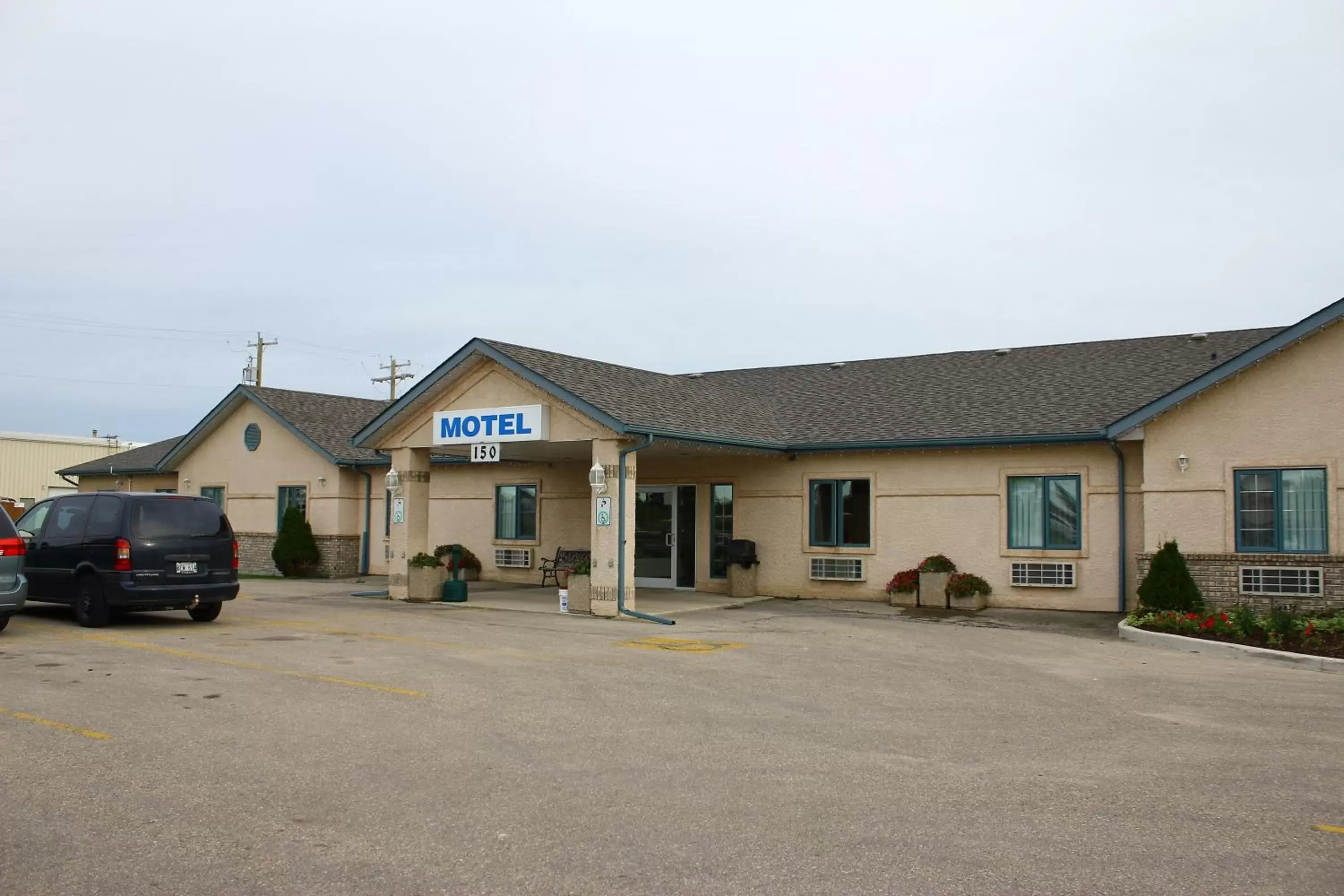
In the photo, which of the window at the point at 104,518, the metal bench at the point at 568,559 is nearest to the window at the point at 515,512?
the metal bench at the point at 568,559

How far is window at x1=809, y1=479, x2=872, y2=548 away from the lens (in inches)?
826

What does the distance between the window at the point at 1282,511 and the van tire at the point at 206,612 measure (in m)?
15.2

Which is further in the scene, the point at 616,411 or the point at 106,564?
the point at 616,411

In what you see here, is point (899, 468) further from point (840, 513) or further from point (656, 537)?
point (656, 537)

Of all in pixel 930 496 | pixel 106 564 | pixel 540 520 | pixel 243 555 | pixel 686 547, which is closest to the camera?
pixel 106 564

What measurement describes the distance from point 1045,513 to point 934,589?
7.52ft

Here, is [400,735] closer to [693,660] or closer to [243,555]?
[693,660]

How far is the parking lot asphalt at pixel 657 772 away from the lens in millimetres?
5414

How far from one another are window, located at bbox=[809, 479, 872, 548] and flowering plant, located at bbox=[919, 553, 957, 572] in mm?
1367

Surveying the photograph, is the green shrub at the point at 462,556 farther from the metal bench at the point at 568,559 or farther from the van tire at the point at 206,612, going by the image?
the van tire at the point at 206,612

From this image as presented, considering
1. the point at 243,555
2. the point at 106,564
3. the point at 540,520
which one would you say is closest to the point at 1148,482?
the point at 540,520

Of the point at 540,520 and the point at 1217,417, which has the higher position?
the point at 1217,417

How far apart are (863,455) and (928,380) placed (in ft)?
11.7

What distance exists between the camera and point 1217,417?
1705cm
